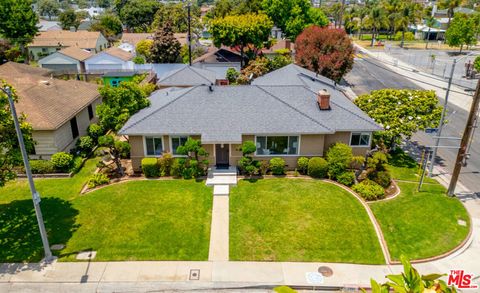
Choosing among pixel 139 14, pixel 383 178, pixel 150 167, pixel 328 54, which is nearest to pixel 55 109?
pixel 150 167

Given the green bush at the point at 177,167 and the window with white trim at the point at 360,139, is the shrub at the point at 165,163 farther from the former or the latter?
the window with white trim at the point at 360,139

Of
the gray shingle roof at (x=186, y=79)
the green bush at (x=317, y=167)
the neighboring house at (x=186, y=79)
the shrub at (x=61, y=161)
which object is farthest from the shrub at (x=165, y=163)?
the gray shingle roof at (x=186, y=79)

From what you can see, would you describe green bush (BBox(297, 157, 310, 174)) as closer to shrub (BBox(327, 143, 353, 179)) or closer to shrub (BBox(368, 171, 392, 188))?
shrub (BBox(327, 143, 353, 179))

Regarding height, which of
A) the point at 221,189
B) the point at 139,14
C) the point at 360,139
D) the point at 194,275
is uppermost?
the point at 139,14

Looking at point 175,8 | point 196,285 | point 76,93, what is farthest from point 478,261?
point 175,8

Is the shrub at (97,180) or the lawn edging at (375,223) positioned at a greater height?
A: the shrub at (97,180)

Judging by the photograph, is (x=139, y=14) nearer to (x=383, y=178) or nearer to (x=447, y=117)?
(x=447, y=117)
